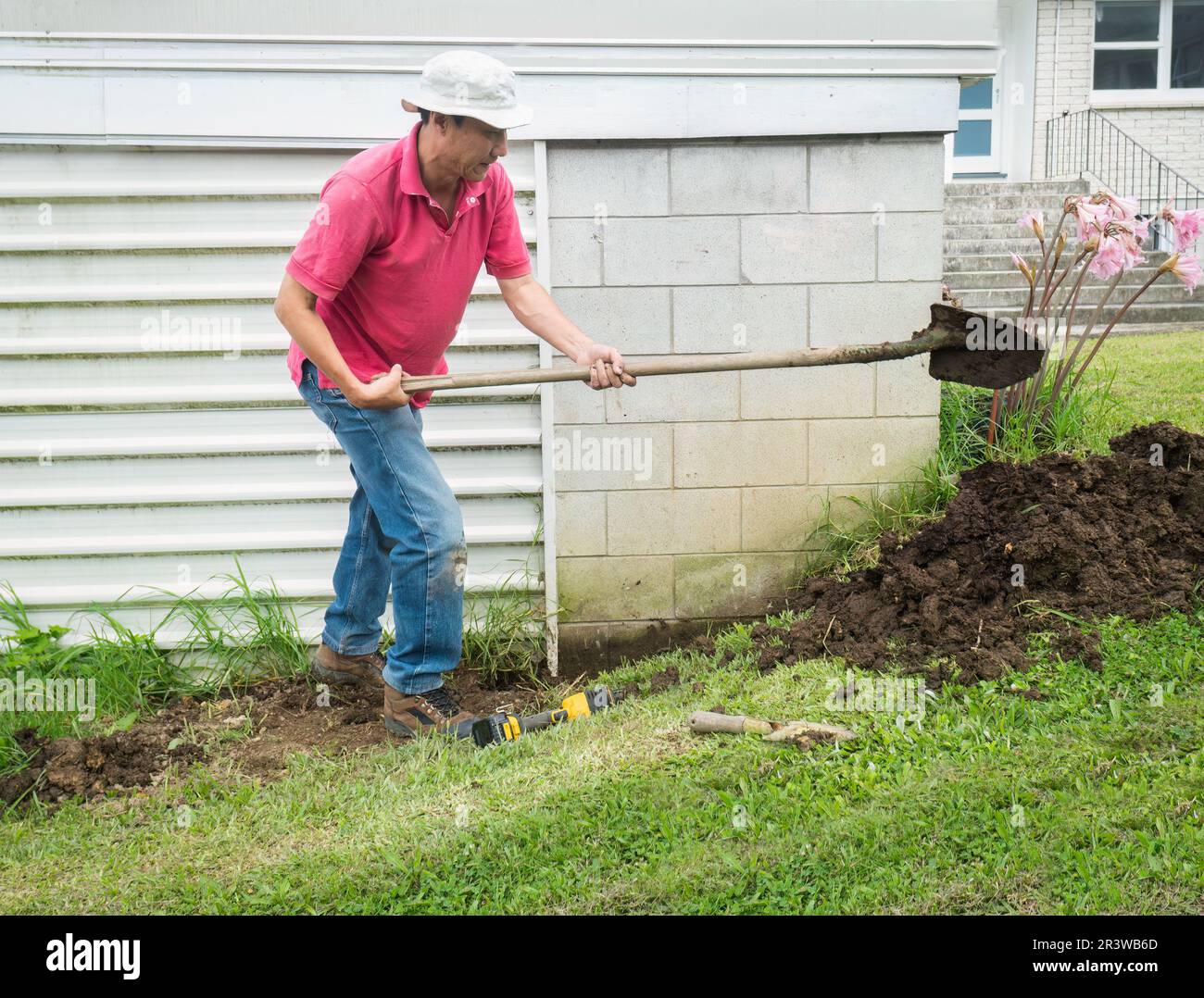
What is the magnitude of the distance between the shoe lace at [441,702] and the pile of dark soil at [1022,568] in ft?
3.88

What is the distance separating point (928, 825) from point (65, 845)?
8.46 ft

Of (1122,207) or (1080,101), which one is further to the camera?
(1080,101)

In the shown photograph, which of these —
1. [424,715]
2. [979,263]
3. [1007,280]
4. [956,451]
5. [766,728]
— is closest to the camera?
[766,728]

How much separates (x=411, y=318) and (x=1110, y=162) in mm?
11365

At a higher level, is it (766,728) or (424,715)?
(766,728)

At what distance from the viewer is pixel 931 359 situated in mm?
3963

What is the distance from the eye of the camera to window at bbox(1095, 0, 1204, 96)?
13.3m

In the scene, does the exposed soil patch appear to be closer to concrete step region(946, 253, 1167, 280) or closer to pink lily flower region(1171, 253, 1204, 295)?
pink lily flower region(1171, 253, 1204, 295)

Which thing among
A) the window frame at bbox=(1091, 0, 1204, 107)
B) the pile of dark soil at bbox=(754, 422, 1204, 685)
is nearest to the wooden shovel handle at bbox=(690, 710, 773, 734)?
the pile of dark soil at bbox=(754, 422, 1204, 685)

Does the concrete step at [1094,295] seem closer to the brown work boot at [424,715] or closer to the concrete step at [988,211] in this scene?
the concrete step at [988,211]

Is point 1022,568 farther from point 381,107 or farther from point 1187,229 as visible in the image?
point 381,107

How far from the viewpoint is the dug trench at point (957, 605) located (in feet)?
12.5

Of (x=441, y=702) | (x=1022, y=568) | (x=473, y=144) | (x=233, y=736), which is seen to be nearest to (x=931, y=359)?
(x=1022, y=568)

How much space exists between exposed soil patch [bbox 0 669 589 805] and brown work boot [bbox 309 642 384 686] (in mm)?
41
